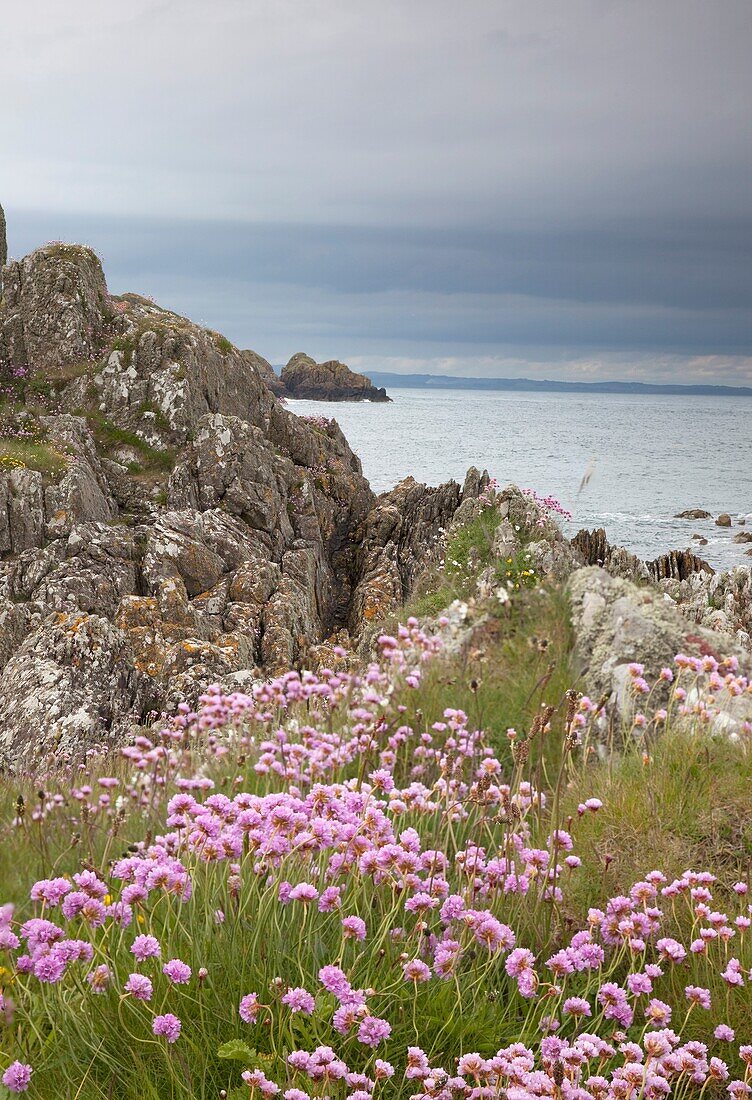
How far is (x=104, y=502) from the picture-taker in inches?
861

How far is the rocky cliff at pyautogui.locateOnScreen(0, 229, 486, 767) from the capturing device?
1547 cm

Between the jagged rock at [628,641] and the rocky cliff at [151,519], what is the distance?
5536 millimetres

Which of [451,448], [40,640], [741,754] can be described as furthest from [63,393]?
[451,448]

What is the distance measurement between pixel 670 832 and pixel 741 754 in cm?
131

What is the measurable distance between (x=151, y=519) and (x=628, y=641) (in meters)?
15.6

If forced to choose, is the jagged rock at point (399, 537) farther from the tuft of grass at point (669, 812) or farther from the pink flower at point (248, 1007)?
the pink flower at point (248, 1007)

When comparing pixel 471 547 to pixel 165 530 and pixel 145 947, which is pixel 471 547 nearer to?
pixel 165 530

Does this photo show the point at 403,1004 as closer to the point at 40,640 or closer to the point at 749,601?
the point at 40,640

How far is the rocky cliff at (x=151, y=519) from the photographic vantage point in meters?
15.5

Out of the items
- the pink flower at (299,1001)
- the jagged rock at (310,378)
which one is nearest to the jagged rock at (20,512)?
the pink flower at (299,1001)

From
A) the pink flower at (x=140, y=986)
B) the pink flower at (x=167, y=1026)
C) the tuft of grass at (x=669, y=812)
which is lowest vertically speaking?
the tuft of grass at (x=669, y=812)

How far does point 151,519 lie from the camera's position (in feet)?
70.1

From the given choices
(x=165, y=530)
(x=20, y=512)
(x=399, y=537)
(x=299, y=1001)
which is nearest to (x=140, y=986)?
(x=299, y=1001)

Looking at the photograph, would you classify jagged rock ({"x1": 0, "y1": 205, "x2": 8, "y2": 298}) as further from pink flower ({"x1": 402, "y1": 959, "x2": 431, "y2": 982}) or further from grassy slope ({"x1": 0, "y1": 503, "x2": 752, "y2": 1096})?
pink flower ({"x1": 402, "y1": 959, "x2": 431, "y2": 982})
